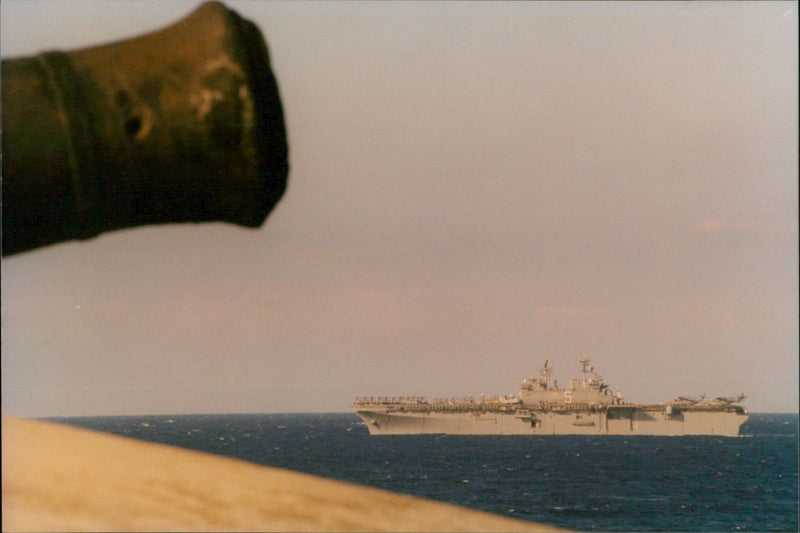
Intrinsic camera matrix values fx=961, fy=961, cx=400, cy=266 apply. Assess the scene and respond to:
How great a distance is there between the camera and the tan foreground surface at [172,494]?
4.35 feet

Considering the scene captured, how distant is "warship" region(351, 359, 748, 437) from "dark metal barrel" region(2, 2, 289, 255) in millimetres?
78417

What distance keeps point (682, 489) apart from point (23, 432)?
60552 mm

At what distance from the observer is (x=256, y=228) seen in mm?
1567

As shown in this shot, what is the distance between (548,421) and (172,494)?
85.0 meters

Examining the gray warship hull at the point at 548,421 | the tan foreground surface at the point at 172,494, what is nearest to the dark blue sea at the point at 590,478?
the gray warship hull at the point at 548,421

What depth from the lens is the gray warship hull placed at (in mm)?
80375

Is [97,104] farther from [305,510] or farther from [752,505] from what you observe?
[752,505]

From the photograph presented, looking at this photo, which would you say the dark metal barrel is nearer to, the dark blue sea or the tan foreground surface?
the tan foreground surface

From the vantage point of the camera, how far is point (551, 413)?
84125mm

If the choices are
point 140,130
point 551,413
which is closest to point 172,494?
point 140,130

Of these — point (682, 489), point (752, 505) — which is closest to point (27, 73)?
point (752, 505)

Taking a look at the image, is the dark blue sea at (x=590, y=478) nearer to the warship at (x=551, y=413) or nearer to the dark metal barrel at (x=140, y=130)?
the warship at (x=551, y=413)

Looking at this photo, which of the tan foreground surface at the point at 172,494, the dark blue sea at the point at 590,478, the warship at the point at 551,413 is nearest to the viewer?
the tan foreground surface at the point at 172,494

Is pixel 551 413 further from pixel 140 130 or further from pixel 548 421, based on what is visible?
pixel 140 130
